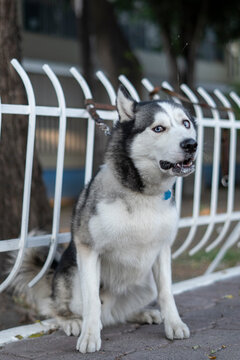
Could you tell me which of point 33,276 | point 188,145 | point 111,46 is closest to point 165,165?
point 188,145

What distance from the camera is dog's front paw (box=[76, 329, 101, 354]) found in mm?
3311

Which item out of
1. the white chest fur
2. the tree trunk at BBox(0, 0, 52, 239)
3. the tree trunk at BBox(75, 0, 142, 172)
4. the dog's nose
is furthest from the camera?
the tree trunk at BBox(75, 0, 142, 172)

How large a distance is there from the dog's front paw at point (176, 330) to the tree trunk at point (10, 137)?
166cm

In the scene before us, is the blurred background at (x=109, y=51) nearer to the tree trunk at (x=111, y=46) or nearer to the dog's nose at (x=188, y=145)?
the tree trunk at (x=111, y=46)

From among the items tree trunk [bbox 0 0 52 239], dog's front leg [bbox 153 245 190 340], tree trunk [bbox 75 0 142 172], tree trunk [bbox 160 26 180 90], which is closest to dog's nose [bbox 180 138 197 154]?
dog's front leg [bbox 153 245 190 340]

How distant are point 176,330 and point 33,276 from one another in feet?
3.76

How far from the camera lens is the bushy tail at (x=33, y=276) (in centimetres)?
411

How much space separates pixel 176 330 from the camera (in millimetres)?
3512

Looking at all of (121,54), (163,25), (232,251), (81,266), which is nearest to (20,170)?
(81,266)

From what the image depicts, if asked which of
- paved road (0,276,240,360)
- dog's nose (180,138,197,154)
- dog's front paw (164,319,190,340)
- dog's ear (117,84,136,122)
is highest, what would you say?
dog's ear (117,84,136,122)

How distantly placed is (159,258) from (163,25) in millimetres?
12107

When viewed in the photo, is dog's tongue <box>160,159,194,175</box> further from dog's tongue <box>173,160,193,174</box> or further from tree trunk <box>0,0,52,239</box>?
tree trunk <box>0,0,52,239</box>

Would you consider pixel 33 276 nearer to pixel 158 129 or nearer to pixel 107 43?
pixel 158 129

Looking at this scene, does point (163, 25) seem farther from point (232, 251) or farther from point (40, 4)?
point (232, 251)
